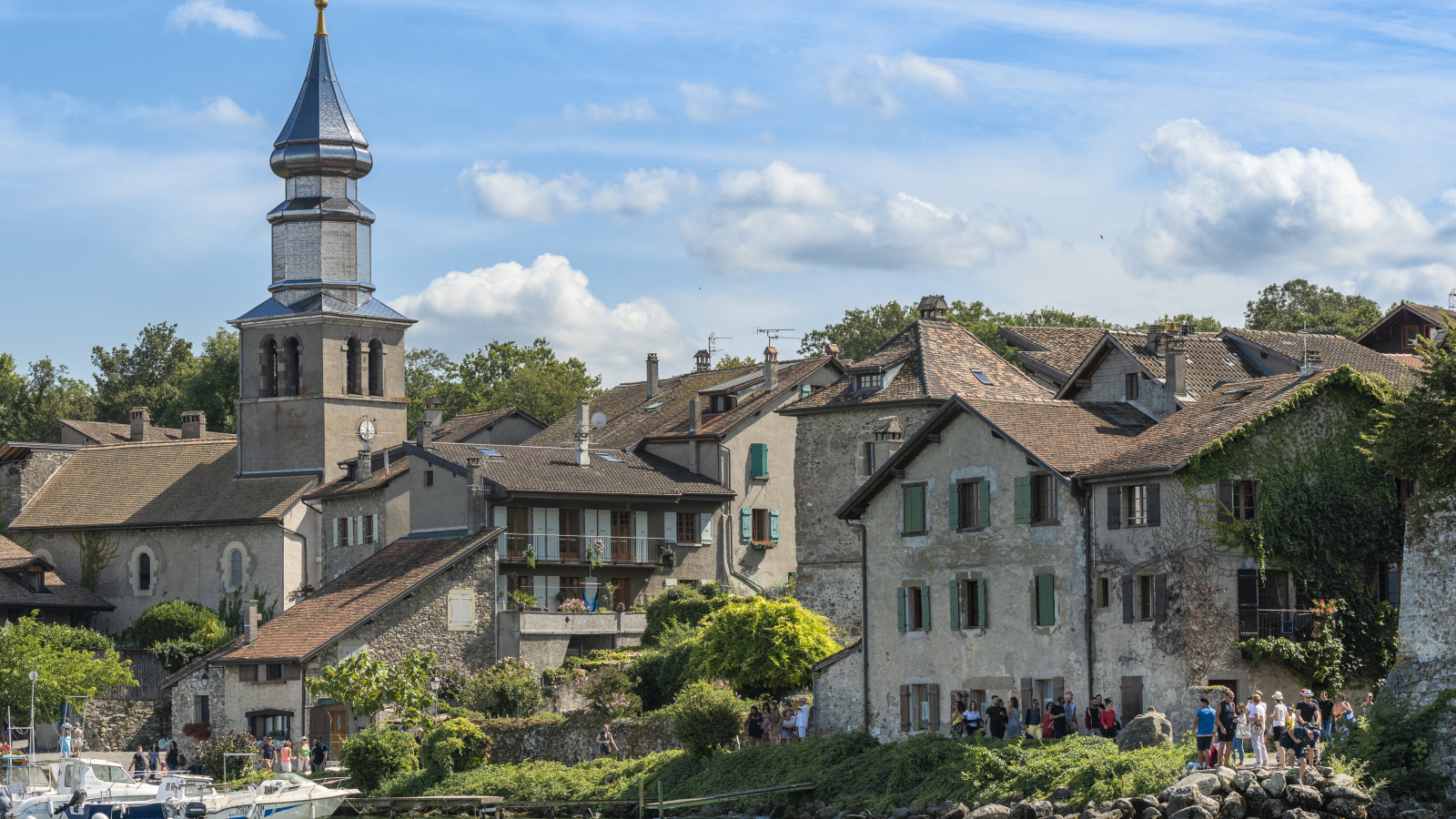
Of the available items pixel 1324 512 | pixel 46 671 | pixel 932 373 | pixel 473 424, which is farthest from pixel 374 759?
pixel 473 424

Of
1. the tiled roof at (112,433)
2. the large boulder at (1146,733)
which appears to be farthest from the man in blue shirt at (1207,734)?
the tiled roof at (112,433)

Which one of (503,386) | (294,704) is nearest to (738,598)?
(294,704)

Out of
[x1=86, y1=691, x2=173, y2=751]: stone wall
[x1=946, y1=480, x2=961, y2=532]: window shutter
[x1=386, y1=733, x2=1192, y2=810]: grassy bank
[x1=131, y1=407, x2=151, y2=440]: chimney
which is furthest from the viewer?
[x1=131, y1=407, x2=151, y2=440]: chimney

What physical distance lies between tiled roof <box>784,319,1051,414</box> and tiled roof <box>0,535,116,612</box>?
94.2ft

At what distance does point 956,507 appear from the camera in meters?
47.1

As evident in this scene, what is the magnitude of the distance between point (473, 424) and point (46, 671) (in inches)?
997

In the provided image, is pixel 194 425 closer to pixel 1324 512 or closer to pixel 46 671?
pixel 46 671

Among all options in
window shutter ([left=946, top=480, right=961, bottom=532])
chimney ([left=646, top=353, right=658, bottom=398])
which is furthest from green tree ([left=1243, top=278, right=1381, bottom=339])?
window shutter ([left=946, top=480, right=961, bottom=532])

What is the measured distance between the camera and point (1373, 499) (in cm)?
4231

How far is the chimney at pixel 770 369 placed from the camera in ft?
230

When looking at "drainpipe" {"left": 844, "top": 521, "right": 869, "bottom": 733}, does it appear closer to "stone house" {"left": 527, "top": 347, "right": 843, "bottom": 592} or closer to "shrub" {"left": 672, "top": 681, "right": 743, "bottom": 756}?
"shrub" {"left": 672, "top": 681, "right": 743, "bottom": 756}

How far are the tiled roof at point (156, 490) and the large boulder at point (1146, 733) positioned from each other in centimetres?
4141

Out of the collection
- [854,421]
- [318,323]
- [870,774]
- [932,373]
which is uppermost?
[318,323]

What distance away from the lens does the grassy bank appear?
36.8 m
